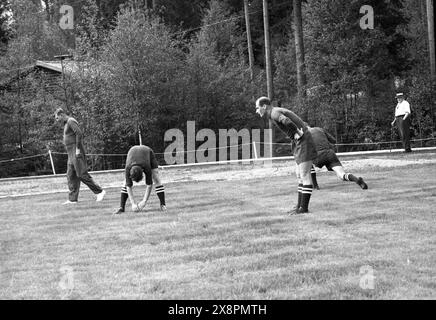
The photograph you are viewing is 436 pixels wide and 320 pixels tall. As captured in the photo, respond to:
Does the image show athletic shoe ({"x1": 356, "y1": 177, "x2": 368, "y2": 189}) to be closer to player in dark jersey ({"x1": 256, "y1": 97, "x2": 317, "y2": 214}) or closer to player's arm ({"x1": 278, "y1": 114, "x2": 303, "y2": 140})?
player in dark jersey ({"x1": 256, "y1": 97, "x2": 317, "y2": 214})

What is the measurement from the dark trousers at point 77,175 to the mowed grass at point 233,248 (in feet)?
2.95

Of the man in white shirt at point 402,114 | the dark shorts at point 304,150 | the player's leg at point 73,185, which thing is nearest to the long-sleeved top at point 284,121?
the dark shorts at point 304,150

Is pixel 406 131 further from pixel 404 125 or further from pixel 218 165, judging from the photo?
pixel 218 165

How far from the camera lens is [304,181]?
32.5 ft

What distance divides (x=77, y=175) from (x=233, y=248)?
22.6ft

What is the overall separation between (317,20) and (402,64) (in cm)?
522

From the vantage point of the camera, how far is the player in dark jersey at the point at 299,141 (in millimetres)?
9844

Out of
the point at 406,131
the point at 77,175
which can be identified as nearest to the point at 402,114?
the point at 406,131

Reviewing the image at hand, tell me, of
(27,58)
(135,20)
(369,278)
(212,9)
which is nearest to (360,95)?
(135,20)

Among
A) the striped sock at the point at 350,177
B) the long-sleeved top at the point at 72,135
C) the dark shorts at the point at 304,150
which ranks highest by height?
the long-sleeved top at the point at 72,135

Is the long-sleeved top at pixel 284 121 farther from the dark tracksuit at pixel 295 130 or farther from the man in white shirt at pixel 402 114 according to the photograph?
the man in white shirt at pixel 402 114

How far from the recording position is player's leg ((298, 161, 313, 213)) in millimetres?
9820

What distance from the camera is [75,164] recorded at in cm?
1351
